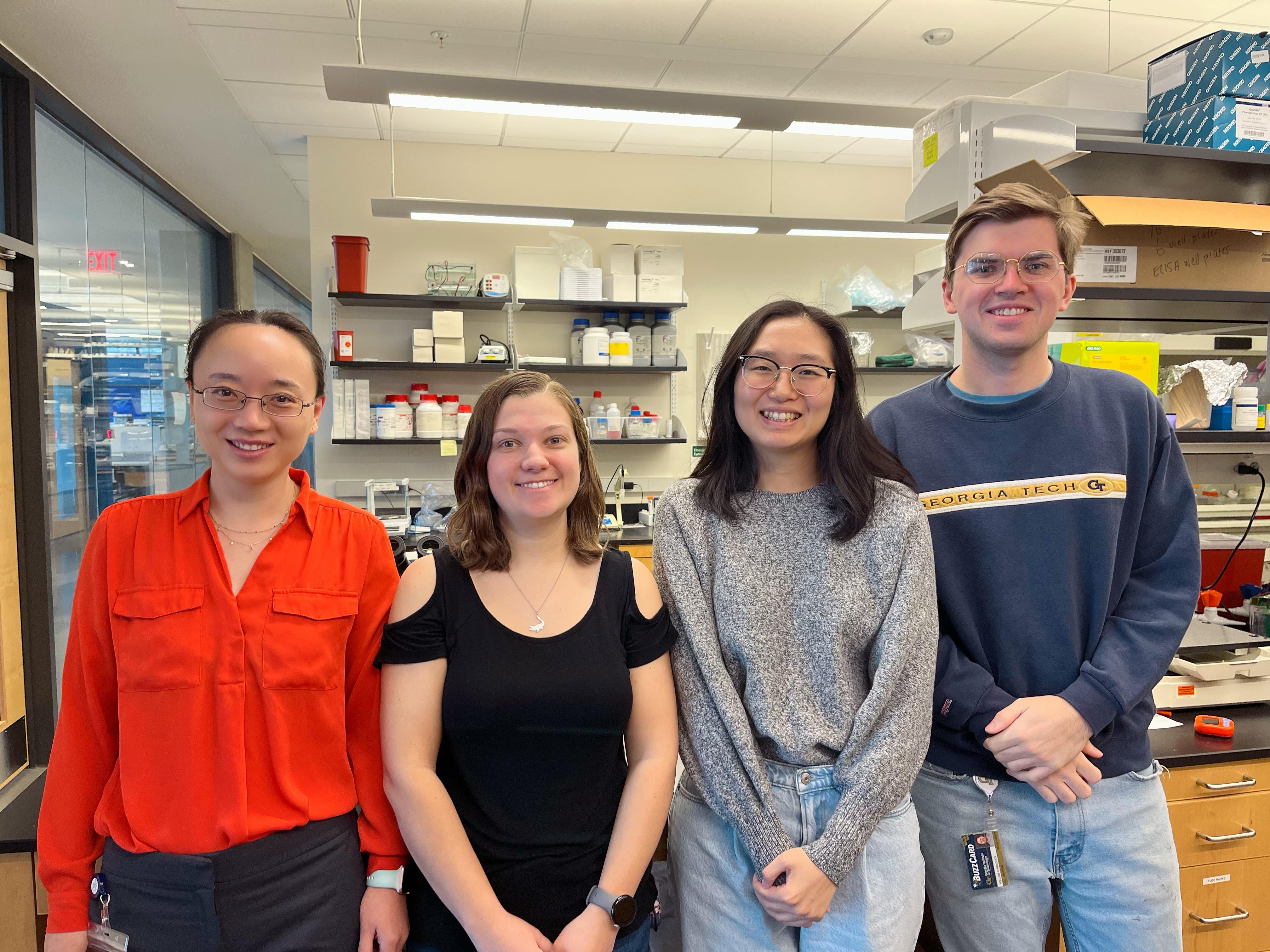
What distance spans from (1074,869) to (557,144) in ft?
15.4

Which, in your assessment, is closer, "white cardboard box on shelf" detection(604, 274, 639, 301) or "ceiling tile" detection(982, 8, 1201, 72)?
"ceiling tile" detection(982, 8, 1201, 72)

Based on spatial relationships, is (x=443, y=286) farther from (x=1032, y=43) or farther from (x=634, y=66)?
(x=1032, y=43)

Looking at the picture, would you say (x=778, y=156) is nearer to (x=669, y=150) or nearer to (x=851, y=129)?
(x=669, y=150)

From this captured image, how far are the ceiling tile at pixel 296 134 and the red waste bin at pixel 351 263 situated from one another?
Answer: 0.62 meters

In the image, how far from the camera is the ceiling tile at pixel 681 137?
15.1 ft

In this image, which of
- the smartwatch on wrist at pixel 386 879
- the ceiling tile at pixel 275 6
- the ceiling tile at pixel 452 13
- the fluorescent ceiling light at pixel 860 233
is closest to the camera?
the smartwatch on wrist at pixel 386 879

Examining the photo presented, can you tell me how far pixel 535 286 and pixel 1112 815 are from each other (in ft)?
13.6

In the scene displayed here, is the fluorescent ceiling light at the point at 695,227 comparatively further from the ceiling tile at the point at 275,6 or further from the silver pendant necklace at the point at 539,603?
the silver pendant necklace at the point at 539,603

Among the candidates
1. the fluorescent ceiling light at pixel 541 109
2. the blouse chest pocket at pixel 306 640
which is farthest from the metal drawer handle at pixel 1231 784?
the fluorescent ceiling light at pixel 541 109

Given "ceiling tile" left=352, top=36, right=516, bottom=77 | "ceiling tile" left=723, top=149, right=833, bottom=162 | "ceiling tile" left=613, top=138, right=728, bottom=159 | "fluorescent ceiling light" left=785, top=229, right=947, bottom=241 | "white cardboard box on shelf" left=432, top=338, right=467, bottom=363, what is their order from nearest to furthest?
1. "ceiling tile" left=352, top=36, right=516, bottom=77
2. "fluorescent ceiling light" left=785, top=229, right=947, bottom=241
3. "white cardboard box on shelf" left=432, top=338, right=467, bottom=363
4. "ceiling tile" left=613, top=138, right=728, bottom=159
5. "ceiling tile" left=723, top=149, right=833, bottom=162

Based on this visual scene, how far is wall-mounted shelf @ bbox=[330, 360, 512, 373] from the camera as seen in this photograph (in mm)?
4609

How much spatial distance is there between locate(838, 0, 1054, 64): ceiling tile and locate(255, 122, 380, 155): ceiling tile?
2.78 meters

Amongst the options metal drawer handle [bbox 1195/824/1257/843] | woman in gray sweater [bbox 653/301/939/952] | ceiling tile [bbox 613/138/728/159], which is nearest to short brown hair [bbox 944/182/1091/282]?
woman in gray sweater [bbox 653/301/939/952]

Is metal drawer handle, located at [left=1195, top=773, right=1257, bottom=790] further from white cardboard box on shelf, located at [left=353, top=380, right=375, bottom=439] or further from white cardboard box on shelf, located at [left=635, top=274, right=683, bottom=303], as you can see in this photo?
white cardboard box on shelf, located at [left=353, top=380, right=375, bottom=439]
